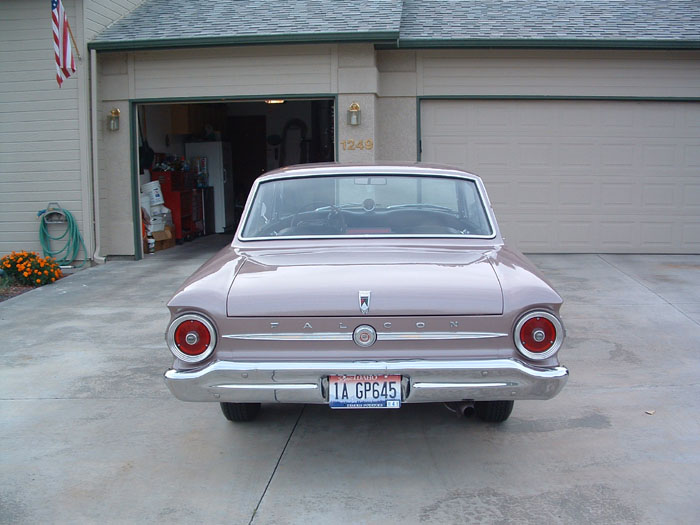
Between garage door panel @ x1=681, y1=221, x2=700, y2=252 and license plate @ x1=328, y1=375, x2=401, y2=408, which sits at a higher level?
garage door panel @ x1=681, y1=221, x2=700, y2=252

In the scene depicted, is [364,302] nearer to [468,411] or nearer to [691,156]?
[468,411]

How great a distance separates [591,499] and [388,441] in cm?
128

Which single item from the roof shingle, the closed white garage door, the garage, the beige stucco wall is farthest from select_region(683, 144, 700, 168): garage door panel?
the garage

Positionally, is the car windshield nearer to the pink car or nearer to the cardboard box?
the pink car

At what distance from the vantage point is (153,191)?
1269 centimetres

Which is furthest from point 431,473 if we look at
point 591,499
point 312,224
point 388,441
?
point 312,224

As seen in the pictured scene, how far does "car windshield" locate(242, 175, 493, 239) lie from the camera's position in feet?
16.2

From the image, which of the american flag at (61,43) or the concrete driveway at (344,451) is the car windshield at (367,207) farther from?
the american flag at (61,43)

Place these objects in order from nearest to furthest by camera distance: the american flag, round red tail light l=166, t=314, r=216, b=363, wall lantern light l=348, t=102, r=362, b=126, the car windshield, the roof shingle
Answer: round red tail light l=166, t=314, r=216, b=363, the car windshield, the american flag, the roof shingle, wall lantern light l=348, t=102, r=362, b=126

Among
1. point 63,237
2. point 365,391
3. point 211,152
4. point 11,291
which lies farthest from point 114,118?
point 365,391

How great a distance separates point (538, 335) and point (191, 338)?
1.76 metres

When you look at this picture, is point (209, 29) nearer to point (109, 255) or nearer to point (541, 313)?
point (109, 255)

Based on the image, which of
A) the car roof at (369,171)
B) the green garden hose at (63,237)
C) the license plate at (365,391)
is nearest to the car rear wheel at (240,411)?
the license plate at (365,391)

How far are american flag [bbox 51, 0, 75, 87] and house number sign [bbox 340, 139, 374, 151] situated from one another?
402cm
